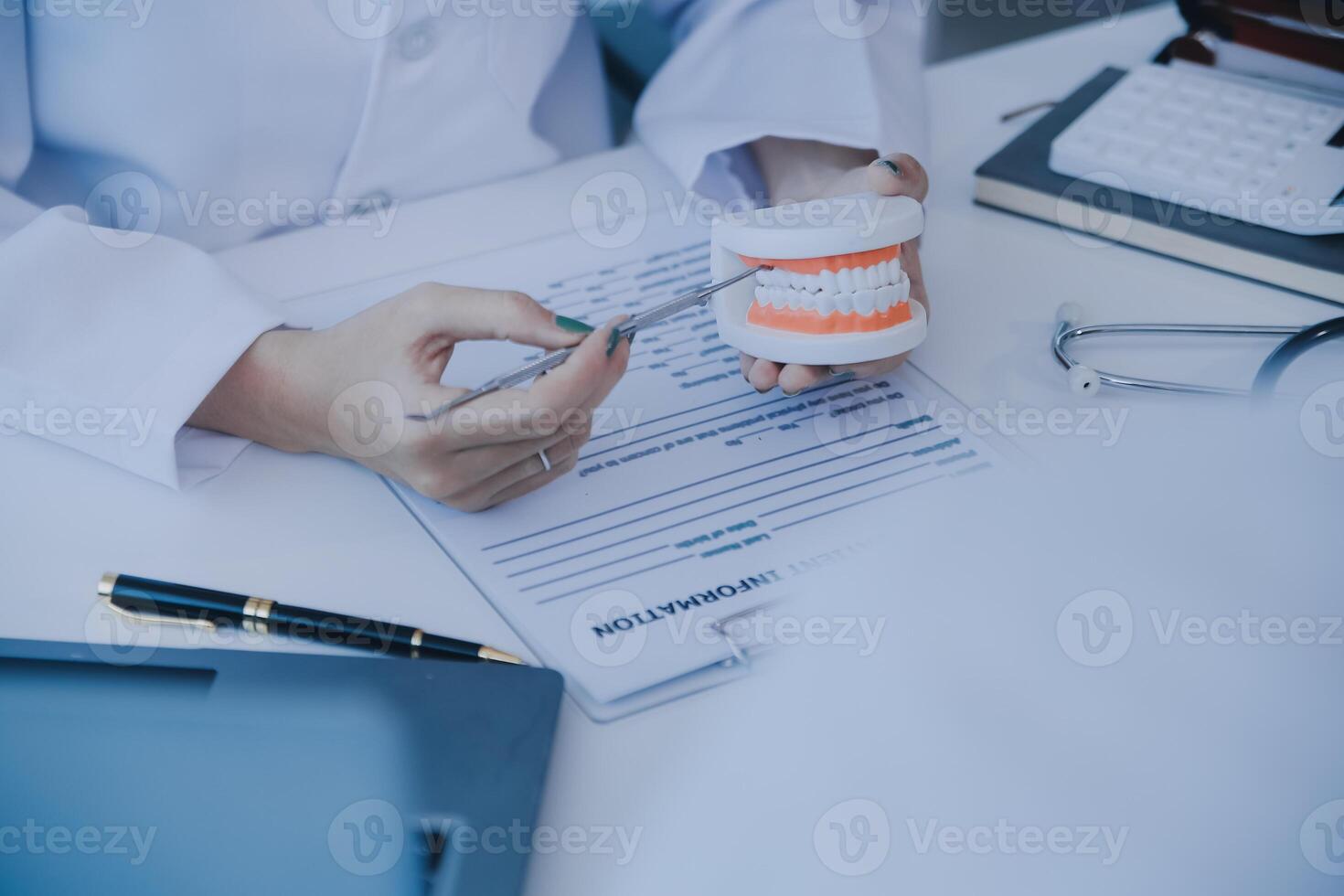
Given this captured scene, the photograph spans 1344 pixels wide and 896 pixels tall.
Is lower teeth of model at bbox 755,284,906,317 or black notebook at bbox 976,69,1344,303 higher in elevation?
lower teeth of model at bbox 755,284,906,317

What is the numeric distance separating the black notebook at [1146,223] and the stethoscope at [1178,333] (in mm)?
57

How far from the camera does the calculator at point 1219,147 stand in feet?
2.67

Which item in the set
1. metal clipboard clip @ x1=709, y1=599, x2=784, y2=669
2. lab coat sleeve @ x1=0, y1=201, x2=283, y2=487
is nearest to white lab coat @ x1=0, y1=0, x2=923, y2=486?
lab coat sleeve @ x1=0, y1=201, x2=283, y2=487

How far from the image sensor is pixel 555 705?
52 centimetres

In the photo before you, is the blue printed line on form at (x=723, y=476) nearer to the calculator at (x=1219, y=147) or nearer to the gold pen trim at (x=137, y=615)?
the gold pen trim at (x=137, y=615)

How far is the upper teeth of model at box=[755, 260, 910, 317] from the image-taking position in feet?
2.13

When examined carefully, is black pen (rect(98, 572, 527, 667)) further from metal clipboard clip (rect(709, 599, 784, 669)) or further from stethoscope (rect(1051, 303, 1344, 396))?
stethoscope (rect(1051, 303, 1344, 396))

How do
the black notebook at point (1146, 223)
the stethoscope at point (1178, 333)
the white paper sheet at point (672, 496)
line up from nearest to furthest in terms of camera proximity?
the white paper sheet at point (672, 496) → the stethoscope at point (1178, 333) → the black notebook at point (1146, 223)

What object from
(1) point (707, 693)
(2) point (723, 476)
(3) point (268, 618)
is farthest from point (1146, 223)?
(3) point (268, 618)

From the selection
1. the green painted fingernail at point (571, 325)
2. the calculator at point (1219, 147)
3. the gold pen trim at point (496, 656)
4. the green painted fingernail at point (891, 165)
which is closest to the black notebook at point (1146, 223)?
the calculator at point (1219, 147)

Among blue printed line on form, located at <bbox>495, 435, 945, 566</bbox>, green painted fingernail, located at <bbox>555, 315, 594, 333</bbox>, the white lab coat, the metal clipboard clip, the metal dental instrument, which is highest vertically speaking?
the white lab coat

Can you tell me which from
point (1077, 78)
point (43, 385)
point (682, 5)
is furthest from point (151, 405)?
point (1077, 78)

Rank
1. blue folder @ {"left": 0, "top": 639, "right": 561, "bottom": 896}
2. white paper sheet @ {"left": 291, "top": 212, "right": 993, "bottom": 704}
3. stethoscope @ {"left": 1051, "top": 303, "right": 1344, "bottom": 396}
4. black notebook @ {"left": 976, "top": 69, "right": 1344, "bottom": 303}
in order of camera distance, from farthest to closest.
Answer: black notebook @ {"left": 976, "top": 69, "right": 1344, "bottom": 303}
stethoscope @ {"left": 1051, "top": 303, "right": 1344, "bottom": 396}
white paper sheet @ {"left": 291, "top": 212, "right": 993, "bottom": 704}
blue folder @ {"left": 0, "top": 639, "right": 561, "bottom": 896}

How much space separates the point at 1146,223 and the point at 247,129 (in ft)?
2.33
